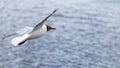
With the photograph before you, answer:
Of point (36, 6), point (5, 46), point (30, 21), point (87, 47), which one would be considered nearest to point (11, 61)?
point (5, 46)

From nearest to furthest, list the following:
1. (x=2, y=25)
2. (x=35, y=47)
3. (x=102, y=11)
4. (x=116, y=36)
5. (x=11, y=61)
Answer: (x=11, y=61) → (x=35, y=47) → (x=116, y=36) → (x=2, y=25) → (x=102, y=11)

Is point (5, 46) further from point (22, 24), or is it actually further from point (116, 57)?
point (116, 57)

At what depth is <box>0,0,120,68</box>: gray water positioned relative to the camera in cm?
1850

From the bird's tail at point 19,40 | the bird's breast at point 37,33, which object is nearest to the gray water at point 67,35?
the bird's breast at point 37,33

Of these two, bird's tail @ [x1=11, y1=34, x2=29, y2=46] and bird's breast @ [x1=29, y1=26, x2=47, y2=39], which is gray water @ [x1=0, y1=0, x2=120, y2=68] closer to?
bird's breast @ [x1=29, y1=26, x2=47, y2=39]

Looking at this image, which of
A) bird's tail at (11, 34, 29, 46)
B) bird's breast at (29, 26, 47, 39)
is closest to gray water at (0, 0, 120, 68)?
bird's breast at (29, 26, 47, 39)

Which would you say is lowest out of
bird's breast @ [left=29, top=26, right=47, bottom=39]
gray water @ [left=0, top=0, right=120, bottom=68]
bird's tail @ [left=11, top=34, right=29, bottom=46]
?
gray water @ [left=0, top=0, right=120, bottom=68]

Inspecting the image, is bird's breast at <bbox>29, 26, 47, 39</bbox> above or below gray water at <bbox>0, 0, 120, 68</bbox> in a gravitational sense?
above

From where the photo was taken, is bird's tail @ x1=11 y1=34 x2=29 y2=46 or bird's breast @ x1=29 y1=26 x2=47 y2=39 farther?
bird's breast @ x1=29 y1=26 x2=47 y2=39

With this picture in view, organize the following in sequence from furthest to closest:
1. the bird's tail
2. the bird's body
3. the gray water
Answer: the gray water < the bird's body < the bird's tail

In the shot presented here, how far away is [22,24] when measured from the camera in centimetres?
2323

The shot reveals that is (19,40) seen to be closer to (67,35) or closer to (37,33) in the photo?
(37,33)

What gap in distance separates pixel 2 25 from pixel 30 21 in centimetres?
198

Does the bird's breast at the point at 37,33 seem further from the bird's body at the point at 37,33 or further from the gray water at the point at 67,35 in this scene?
the gray water at the point at 67,35
